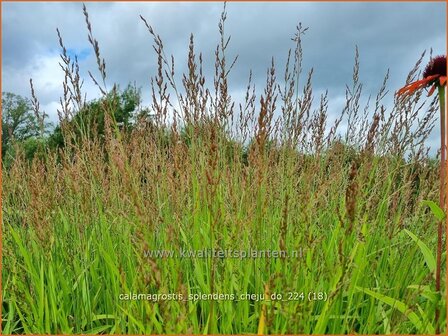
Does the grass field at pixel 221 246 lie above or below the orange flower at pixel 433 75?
below

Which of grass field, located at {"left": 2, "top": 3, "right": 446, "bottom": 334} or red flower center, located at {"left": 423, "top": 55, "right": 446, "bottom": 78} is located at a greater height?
red flower center, located at {"left": 423, "top": 55, "right": 446, "bottom": 78}

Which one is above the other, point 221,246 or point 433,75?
point 433,75

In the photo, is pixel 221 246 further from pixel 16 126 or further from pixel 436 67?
pixel 16 126

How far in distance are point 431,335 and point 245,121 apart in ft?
6.19

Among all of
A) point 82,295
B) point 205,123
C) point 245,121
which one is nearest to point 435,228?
point 245,121

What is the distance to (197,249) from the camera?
218 cm

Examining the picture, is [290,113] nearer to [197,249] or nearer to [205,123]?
[205,123]

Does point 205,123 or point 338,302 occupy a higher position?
point 205,123

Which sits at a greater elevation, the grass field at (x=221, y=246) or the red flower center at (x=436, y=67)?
the red flower center at (x=436, y=67)

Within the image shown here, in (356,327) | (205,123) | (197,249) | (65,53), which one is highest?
(65,53)

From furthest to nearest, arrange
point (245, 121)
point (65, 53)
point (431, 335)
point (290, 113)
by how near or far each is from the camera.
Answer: point (245, 121) → point (290, 113) → point (65, 53) → point (431, 335)

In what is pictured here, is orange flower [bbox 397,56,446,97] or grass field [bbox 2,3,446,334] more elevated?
orange flower [bbox 397,56,446,97]

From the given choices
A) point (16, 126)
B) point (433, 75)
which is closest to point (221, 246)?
point (433, 75)

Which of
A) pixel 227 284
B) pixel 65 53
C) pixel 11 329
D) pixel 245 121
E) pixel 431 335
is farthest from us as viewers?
pixel 245 121
